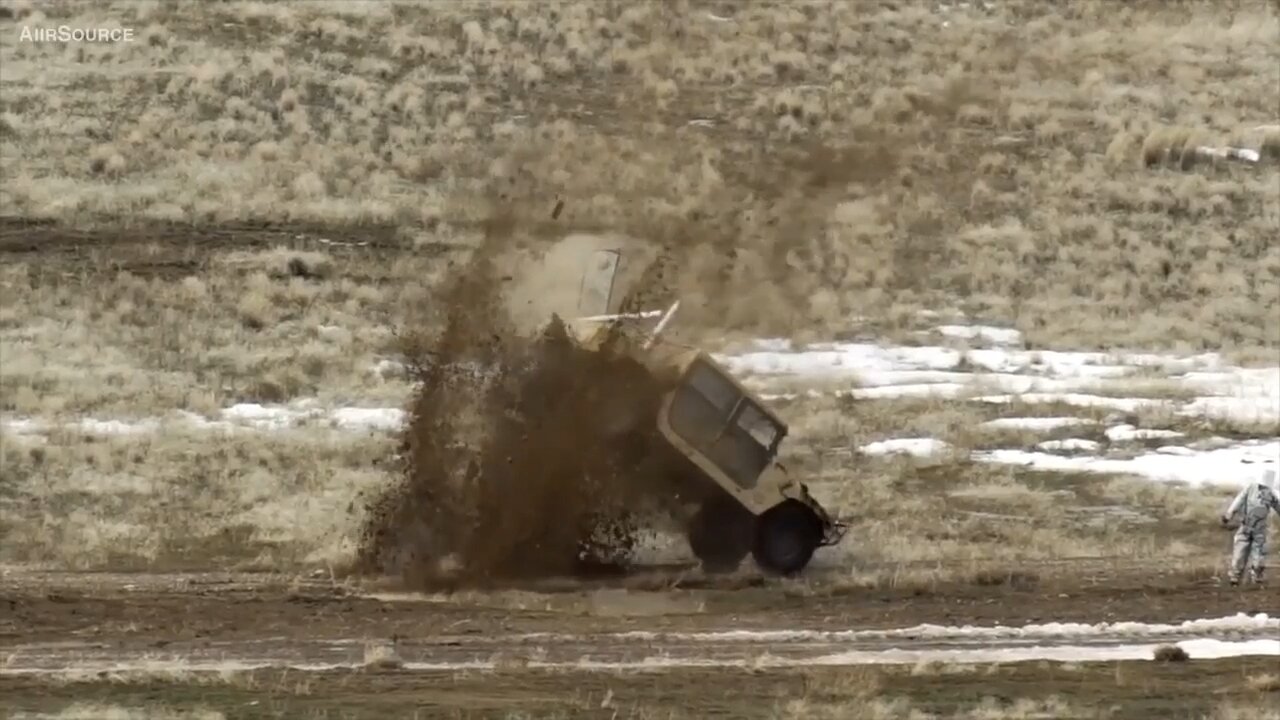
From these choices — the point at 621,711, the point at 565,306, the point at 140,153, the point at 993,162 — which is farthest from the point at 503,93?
the point at 621,711

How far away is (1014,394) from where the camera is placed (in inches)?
941

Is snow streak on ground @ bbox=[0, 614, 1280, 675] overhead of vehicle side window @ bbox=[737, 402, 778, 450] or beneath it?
beneath

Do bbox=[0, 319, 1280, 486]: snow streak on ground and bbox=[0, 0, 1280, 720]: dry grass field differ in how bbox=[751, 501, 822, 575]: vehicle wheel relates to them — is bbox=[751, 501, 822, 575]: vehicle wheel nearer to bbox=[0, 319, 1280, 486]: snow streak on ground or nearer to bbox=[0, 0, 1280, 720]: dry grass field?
bbox=[0, 0, 1280, 720]: dry grass field

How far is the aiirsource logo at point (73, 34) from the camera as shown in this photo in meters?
31.9

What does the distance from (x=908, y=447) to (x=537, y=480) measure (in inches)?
286

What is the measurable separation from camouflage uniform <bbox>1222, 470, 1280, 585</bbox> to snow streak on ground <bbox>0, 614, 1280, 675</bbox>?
134 centimetres

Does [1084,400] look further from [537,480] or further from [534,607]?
[534,607]

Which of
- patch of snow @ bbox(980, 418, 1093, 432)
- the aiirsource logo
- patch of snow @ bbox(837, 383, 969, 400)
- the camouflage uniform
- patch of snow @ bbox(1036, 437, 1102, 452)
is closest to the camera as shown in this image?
the camouflage uniform

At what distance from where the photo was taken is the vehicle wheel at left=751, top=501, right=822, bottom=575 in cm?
1705

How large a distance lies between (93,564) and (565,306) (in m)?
6.76

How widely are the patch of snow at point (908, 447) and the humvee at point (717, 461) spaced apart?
450 cm

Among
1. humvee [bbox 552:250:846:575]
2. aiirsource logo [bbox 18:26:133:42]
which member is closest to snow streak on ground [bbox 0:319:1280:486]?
humvee [bbox 552:250:846:575]

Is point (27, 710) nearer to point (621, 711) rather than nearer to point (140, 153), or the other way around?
point (621, 711)

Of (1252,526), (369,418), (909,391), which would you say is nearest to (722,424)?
(1252,526)
